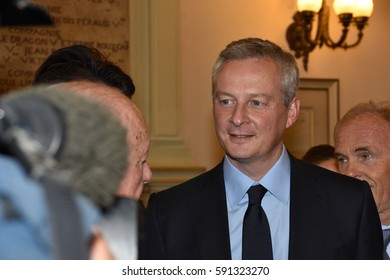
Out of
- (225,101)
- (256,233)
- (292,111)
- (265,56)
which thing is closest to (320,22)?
(292,111)

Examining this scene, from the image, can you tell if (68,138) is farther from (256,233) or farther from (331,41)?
(331,41)

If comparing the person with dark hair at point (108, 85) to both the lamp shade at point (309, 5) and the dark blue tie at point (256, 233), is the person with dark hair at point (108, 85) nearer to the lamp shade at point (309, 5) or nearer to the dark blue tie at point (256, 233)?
the dark blue tie at point (256, 233)

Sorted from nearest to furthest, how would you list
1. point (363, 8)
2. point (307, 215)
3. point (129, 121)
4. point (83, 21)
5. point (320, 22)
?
point (129, 121), point (307, 215), point (83, 21), point (363, 8), point (320, 22)

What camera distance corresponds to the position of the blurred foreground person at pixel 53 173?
60 centimetres

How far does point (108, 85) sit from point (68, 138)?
729 millimetres

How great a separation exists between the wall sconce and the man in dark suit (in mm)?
3880

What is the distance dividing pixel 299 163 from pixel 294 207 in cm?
25

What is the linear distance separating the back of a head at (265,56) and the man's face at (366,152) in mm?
740

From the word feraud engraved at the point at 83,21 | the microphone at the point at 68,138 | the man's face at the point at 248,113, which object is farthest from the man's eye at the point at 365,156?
the word feraud engraved at the point at 83,21

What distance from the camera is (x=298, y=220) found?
2.18 metres

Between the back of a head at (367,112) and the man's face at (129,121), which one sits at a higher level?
the man's face at (129,121)

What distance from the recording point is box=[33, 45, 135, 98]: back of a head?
1432 millimetres

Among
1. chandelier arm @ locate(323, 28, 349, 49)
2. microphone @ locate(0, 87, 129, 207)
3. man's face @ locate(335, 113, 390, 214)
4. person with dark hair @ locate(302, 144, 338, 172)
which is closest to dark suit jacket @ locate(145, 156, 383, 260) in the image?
man's face @ locate(335, 113, 390, 214)
